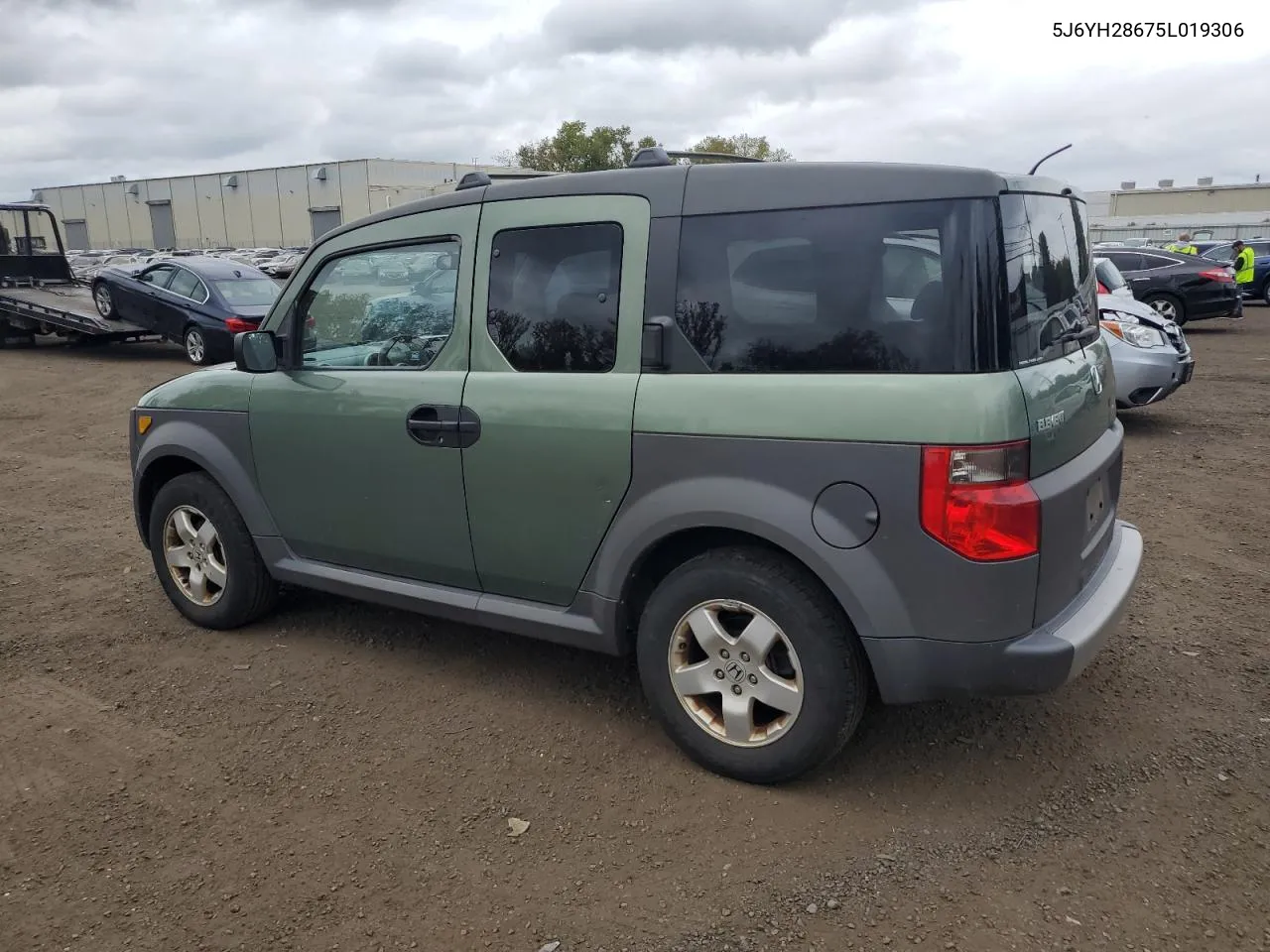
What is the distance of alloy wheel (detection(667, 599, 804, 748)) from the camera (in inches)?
123

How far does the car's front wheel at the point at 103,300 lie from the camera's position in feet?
51.8

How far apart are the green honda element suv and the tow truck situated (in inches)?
523

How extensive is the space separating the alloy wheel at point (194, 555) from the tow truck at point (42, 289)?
12.1 m

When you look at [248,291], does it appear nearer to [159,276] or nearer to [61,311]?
[159,276]

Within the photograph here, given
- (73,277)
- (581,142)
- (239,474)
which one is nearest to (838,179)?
(239,474)

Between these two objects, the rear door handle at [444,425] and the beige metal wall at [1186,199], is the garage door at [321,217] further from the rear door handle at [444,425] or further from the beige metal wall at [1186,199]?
the rear door handle at [444,425]

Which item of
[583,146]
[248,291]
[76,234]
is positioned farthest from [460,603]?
[76,234]

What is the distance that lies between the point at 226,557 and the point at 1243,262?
24598 millimetres

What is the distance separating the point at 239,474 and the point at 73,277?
15580 mm

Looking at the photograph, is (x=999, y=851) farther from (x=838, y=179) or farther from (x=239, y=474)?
(x=239, y=474)

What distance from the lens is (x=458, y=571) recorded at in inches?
151

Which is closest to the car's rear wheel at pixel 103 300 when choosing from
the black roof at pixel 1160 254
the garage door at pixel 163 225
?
the black roof at pixel 1160 254

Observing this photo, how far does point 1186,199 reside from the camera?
6656cm

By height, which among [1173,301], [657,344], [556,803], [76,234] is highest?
[76,234]
